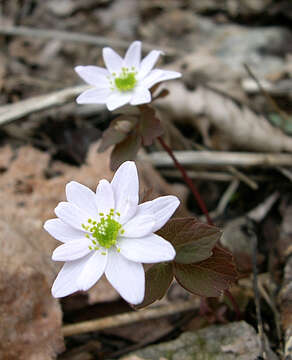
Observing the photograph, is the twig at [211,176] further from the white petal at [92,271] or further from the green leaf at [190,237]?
the white petal at [92,271]

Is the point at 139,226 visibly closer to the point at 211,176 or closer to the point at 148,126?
the point at 148,126

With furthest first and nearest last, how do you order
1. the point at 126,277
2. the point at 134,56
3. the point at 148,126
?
1. the point at 134,56
2. the point at 148,126
3. the point at 126,277

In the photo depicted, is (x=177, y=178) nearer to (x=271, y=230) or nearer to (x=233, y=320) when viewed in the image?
(x=271, y=230)

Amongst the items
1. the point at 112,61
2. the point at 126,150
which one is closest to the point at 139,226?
the point at 126,150

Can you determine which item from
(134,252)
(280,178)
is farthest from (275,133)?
(134,252)

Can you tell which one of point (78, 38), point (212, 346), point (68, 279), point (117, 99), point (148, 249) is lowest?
point (212, 346)

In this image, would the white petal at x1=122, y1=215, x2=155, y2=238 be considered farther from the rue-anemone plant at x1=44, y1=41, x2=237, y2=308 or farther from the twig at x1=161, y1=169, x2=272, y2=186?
the twig at x1=161, y1=169, x2=272, y2=186

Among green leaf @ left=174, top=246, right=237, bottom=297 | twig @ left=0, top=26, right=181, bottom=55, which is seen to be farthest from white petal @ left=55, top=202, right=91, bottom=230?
twig @ left=0, top=26, right=181, bottom=55
